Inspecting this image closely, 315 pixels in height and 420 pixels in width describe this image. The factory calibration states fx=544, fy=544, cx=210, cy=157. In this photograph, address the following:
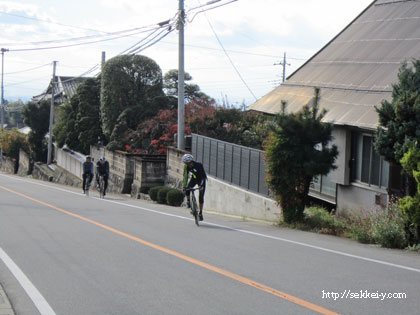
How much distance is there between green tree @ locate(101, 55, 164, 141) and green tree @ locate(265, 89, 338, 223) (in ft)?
72.1

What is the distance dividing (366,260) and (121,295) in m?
4.25

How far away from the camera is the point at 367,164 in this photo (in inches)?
566

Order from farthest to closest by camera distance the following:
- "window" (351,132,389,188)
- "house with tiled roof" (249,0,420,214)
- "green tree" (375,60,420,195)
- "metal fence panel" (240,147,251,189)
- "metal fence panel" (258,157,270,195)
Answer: "metal fence panel" (240,147,251,189), "metal fence panel" (258,157,270,195), "house with tiled roof" (249,0,420,214), "window" (351,132,389,188), "green tree" (375,60,420,195)

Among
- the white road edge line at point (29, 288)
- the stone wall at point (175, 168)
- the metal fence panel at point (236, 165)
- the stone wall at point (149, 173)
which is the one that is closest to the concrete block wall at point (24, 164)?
the stone wall at point (149, 173)

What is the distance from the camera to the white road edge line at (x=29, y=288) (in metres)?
6.64

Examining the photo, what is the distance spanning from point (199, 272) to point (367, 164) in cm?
756

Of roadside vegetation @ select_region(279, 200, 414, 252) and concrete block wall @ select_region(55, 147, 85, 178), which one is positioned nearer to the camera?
roadside vegetation @ select_region(279, 200, 414, 252)

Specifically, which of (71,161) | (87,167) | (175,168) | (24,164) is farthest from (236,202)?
(24,164)

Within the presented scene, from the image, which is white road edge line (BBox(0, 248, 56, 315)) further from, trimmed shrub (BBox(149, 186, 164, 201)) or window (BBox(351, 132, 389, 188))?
trimmed shrub (BBox(149, 186, 164, 201))

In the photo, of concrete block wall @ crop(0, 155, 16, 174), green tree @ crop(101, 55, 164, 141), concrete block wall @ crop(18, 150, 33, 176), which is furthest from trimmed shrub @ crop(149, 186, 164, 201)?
concrete block wall @ crop(0, 155, 16, 174)

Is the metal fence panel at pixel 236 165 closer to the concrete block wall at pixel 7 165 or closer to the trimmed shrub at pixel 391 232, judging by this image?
the trimmed shrub at pixel 391 232

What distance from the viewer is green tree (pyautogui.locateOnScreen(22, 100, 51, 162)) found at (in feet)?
181

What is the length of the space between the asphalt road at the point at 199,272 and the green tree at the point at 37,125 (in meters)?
44.2

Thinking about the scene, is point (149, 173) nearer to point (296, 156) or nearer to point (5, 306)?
point (296, 156)
